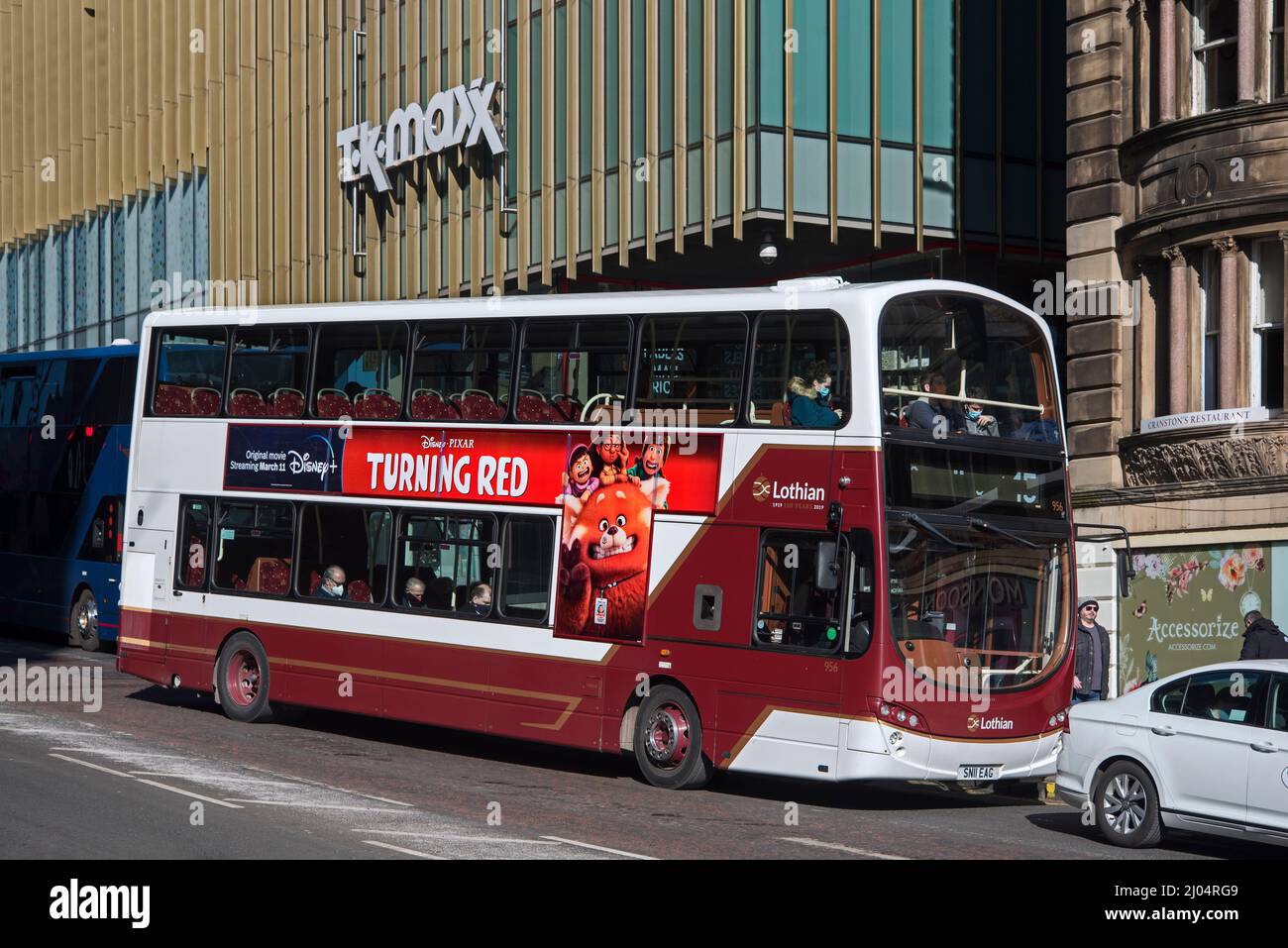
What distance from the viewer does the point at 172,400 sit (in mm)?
20875

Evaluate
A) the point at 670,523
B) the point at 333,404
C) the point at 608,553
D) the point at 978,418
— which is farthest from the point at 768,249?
the point at 978,418

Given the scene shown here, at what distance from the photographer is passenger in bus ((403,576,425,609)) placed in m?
18.3

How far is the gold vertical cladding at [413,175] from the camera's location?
37375 mm

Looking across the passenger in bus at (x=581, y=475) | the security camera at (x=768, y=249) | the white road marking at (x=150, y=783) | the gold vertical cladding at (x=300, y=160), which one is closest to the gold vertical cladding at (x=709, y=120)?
the security camera at (x=768, y=249)

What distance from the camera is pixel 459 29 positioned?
35.8 metres

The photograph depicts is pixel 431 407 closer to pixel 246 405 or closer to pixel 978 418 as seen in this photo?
pixel 246 405

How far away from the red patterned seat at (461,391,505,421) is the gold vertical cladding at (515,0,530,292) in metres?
16.4

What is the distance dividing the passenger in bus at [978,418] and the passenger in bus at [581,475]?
3.57 metres

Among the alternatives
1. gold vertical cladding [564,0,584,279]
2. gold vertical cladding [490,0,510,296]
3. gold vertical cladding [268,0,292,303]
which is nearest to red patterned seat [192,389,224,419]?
gold vertical cladding [564,0,584,279]

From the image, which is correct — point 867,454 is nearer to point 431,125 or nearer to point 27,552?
point 27,552

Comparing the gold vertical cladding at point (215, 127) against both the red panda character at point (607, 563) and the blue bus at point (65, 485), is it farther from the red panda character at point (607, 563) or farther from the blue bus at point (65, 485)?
the red panda character at point (607, 563)

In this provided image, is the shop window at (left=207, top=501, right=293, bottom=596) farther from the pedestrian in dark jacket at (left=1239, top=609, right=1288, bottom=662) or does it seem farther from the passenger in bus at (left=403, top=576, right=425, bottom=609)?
the pedestrian in dark jacket at (left=1239, top=609, right=1288, bottom=662)
